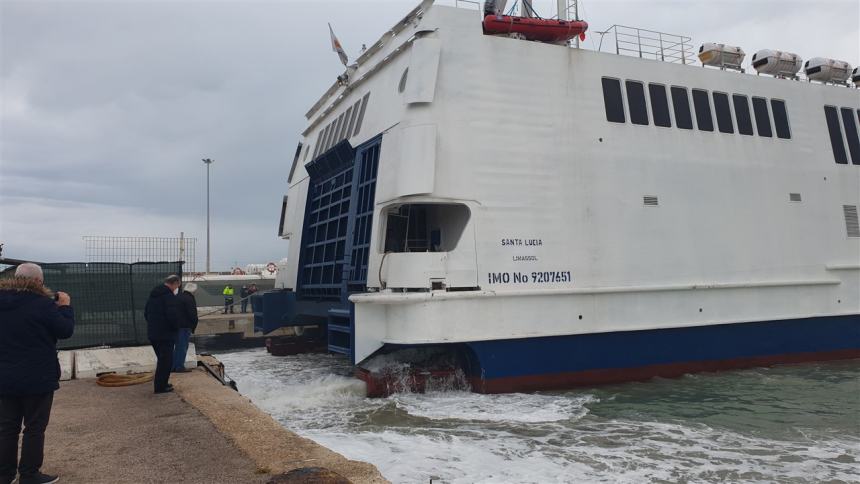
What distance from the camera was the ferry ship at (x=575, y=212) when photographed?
29.8 feet

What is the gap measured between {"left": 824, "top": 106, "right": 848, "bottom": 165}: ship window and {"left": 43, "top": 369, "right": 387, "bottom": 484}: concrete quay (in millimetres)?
12587

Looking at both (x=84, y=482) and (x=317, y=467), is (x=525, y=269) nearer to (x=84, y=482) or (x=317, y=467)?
(x=317, y=467)

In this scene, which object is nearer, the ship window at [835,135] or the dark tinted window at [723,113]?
the dark tinted window at [723,113]

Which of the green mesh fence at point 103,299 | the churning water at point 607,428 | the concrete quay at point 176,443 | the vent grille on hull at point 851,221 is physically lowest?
the churning water at point 607,428

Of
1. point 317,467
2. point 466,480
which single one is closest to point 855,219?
point 466,480

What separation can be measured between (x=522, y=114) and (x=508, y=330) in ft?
11.3

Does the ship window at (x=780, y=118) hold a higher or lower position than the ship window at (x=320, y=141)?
lower

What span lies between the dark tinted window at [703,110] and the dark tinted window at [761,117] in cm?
116

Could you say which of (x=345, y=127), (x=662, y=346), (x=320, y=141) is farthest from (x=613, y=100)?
(x=320, y=141)

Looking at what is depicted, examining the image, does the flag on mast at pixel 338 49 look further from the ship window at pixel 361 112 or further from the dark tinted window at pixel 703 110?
the dark tinted window at pixel 703 110

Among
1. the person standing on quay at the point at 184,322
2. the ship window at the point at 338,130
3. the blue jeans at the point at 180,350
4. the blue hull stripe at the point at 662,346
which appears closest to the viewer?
the person standing on quay at the point at 184,322

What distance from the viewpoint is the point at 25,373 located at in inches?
144

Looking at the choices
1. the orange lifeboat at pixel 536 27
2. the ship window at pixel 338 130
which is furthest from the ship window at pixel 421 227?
the ship window at pixel 338 130

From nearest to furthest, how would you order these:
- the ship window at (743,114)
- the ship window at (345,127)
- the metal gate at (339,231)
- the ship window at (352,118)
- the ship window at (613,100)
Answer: the metal gate at (339,231) < the ship window at (613,100) < the ship window at (743,114) < the ship window at (352,118) < the ship window at (345,127)
